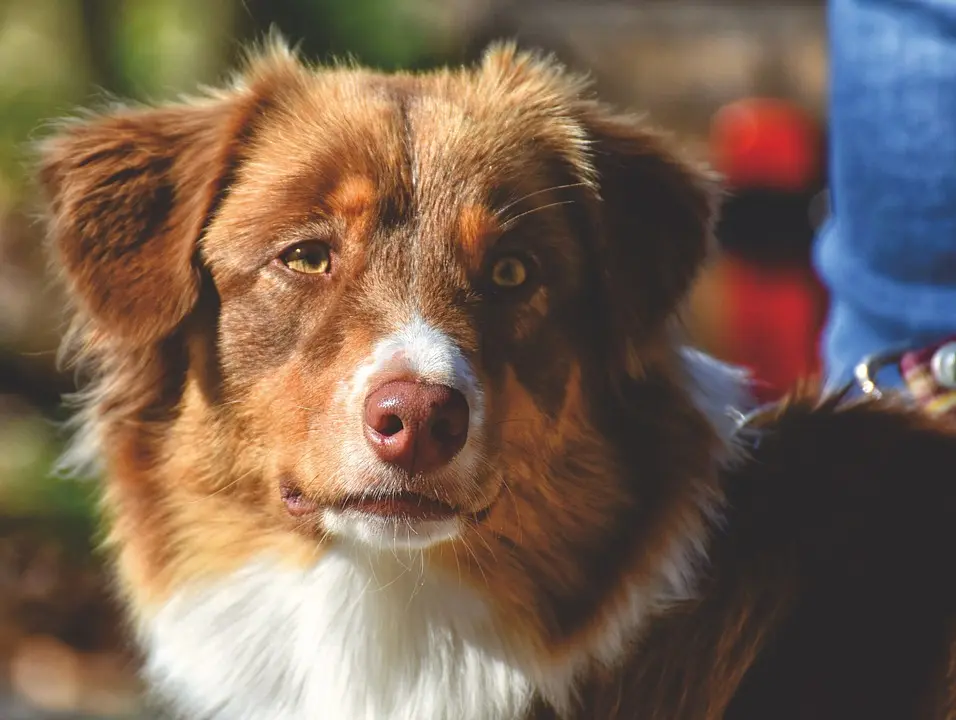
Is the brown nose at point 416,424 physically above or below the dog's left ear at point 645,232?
below

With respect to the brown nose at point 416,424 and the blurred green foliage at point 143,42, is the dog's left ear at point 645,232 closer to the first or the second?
the brown nose at point 416,424

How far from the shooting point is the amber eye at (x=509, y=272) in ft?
8.98

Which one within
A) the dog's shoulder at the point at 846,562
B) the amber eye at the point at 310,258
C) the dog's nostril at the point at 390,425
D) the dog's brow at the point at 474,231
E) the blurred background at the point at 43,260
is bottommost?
the blurred background at the point at 43,260

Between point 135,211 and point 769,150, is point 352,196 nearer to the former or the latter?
point 135,211

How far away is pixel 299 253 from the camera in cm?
272

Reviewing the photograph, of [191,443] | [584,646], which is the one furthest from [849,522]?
[191,443]

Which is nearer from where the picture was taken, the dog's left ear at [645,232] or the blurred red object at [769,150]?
the dog's left ear at [645,232]

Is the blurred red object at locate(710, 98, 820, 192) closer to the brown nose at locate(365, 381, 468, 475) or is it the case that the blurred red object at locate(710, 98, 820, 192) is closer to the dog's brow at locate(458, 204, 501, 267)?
the dog's brow at locate(458, 204, 501, 267)

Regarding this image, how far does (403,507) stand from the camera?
2496 mm

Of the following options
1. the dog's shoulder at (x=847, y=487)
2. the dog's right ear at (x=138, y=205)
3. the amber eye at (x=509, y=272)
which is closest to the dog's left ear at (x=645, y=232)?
the amber eye at (x=509, y=272)

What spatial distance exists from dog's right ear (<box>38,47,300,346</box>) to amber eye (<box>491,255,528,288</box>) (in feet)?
2.19

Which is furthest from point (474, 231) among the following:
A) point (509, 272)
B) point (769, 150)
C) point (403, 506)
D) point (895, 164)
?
point (769, 150)

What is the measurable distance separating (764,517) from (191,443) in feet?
4.33

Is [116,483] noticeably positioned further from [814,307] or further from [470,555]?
[814,307]
